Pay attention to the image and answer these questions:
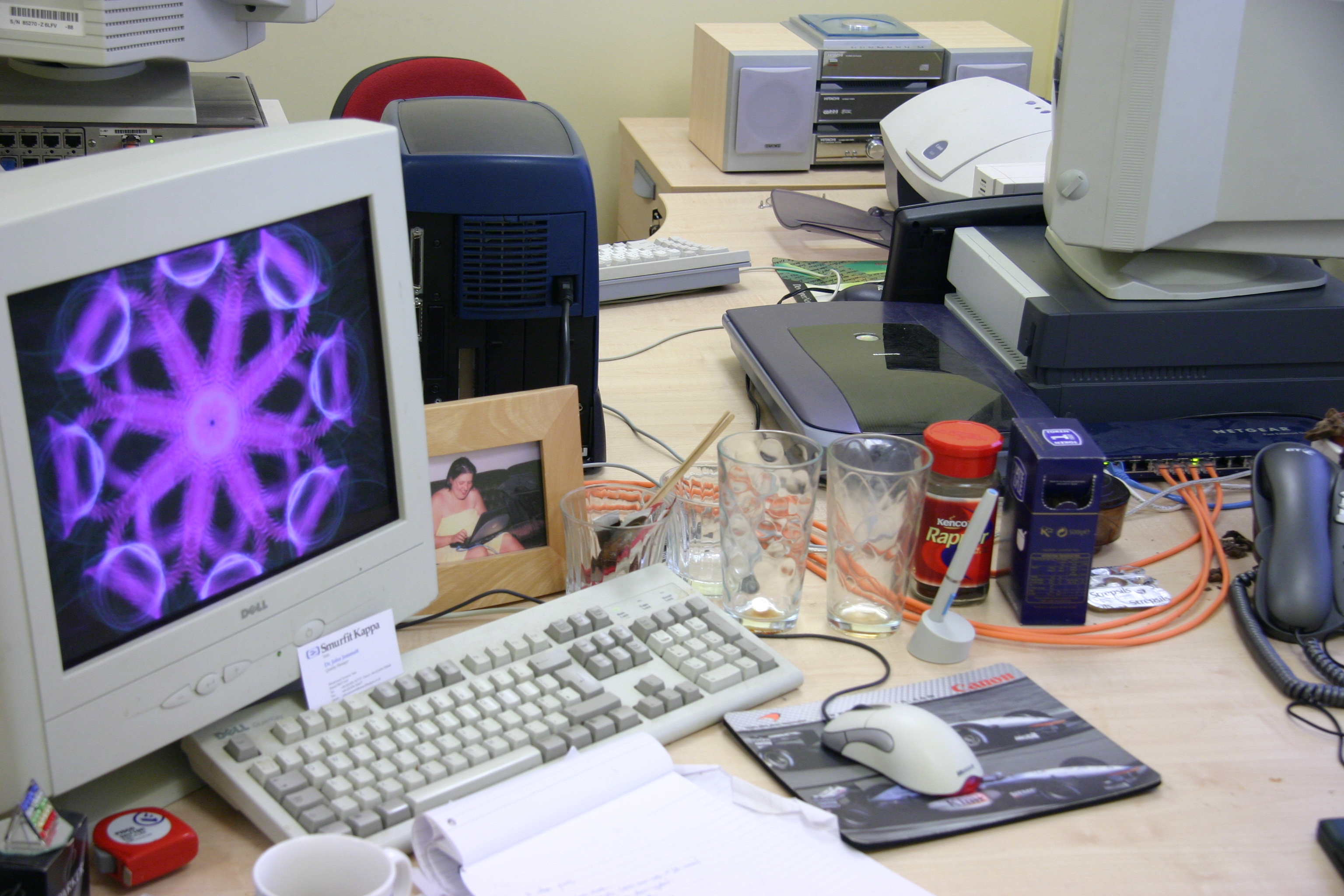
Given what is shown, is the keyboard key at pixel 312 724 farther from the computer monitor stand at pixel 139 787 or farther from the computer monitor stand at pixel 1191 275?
the computer monitor stand at pixel 1191 275

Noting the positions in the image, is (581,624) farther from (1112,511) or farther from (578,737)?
(1112,511)

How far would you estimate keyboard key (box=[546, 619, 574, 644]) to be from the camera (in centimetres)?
80

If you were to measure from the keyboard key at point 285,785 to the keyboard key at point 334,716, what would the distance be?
0.16 feet

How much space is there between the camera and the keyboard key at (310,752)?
0.67 meters

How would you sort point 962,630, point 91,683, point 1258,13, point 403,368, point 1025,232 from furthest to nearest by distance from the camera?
point 1025,232 → point 1258,13 → point 962,630 → point 403,368 → point 91,683

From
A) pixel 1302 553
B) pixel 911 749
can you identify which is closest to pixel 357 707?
Answer: pixel 911 749

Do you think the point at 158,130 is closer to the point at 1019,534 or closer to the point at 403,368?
the point at 403,368

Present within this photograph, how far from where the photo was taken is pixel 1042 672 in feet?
2.77

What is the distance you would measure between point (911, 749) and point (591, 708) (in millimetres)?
202

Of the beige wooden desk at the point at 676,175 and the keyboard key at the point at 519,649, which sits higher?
the beige wooden desk at the point at 676,175

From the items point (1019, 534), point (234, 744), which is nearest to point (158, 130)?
point (234, 744)

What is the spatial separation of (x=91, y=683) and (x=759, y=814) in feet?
1.23

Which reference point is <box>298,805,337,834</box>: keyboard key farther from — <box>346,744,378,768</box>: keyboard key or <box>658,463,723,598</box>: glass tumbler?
<box>658,463,723,598</box>: glass tumbler

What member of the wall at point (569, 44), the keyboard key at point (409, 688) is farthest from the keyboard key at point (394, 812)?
the wall at point (569, 44)
